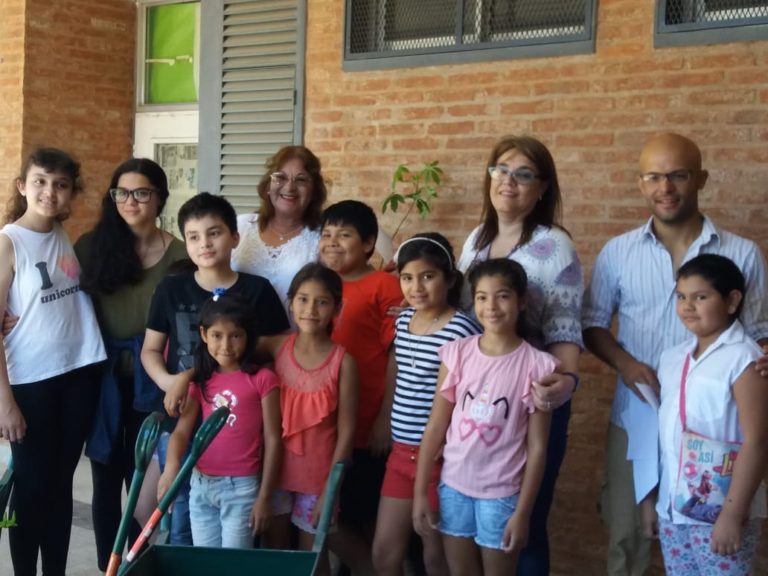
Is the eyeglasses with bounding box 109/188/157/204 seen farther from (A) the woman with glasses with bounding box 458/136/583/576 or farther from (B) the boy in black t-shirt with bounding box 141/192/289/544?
(A) the woman with glasses with bounding box 458/136/583/576

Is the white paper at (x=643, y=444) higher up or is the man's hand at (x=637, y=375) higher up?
the man's hand at (x=637, y=375)

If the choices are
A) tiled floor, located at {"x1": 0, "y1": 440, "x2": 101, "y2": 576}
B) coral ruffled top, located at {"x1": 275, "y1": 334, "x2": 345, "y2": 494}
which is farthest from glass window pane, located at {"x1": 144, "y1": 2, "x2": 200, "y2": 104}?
coral ruffled top, located at {"x1": 275, "y1": 334, "x2": 345, "y2": 494}

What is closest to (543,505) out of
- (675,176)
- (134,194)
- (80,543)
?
(675,176)

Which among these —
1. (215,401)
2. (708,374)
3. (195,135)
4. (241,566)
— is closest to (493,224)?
(708,374)

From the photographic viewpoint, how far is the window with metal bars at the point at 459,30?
15.7ft

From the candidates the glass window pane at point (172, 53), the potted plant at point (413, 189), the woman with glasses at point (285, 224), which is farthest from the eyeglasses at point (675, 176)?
the glass window pane at point (172, 53)

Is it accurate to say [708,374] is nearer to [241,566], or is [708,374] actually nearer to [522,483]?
[522,483]

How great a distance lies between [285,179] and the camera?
405cm

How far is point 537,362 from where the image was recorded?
3266 millimetres

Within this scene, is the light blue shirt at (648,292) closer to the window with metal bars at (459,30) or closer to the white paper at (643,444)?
the white paper at (643,444)

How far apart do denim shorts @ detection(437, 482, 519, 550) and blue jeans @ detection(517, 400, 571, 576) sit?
17 cm

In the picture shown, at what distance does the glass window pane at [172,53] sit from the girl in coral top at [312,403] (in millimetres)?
4070

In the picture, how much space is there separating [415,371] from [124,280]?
3.94 ft

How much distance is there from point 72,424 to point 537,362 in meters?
1.83
